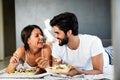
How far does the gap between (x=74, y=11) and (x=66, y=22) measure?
112mm

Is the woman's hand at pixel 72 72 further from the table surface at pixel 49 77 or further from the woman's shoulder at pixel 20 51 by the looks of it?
the woman's shoulder at pixel 20 51

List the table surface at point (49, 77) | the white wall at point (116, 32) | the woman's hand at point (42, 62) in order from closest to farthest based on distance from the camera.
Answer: the white wall at point (116, 32)
the table surface at point (49, 77)
the woman's hand at point (42, 62)

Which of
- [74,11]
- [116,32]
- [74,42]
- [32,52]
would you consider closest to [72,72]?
[74,42]

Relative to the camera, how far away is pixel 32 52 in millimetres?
1801

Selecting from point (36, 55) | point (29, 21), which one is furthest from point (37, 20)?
point (36, 55)

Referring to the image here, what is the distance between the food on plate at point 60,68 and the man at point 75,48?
3 cm

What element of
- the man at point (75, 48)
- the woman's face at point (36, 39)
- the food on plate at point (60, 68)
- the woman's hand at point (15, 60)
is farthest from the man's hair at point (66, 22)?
the woman's hand at point (15, 60)

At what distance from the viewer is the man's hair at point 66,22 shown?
1668mm

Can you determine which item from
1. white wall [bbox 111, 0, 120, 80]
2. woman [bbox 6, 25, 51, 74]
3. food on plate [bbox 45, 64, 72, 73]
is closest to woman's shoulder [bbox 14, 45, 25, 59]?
woman [bbox 6, 25, 51, 74]

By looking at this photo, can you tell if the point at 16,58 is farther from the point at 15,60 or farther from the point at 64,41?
the point at 64,41

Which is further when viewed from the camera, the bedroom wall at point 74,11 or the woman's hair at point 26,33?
the woman's hair at point 26,33

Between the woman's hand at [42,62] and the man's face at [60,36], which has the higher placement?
the man's face at [60,36]

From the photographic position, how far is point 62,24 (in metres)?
1.67

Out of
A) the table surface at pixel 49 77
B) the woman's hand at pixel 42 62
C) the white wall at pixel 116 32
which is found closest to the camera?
the white wall at pixel 116 32
